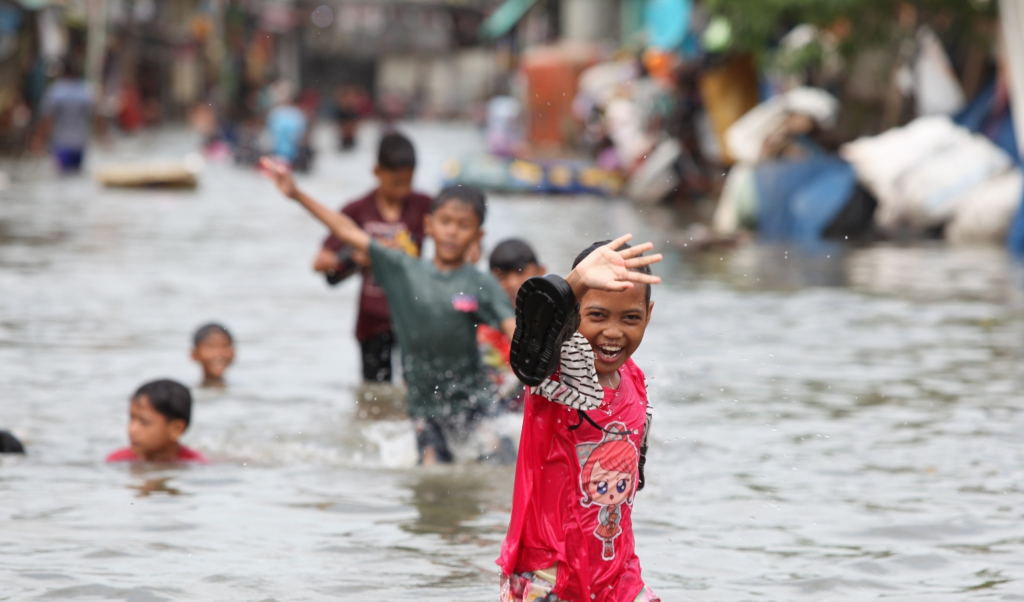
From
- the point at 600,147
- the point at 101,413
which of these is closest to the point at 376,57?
the point at 600,147

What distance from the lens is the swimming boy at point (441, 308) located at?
5426 millimetres

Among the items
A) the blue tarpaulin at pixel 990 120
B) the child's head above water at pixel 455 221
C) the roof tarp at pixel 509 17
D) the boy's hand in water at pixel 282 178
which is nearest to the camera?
the child's head above water at pixel 455 221

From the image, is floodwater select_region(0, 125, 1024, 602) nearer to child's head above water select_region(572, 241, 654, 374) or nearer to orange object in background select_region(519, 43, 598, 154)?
child's head above water select_region(572, 241, 654, 374)

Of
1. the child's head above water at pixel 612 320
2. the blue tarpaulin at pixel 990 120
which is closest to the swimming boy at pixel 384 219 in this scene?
the child's head above water at pixel 612 320

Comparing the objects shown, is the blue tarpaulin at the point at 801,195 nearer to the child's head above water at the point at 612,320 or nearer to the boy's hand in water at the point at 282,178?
the boy's hand in water at the point at 282,178

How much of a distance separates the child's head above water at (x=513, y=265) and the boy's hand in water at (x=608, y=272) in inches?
108

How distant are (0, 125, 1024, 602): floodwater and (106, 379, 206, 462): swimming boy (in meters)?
0.10

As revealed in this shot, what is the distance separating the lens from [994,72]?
18.1m

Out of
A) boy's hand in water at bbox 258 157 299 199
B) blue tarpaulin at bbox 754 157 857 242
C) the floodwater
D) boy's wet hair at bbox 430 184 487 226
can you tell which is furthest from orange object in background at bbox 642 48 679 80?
boy's wet hair at bbox 430 184 487 226

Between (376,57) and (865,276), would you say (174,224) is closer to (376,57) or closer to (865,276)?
(865,276)

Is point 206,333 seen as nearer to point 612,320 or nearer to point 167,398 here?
point 167,398

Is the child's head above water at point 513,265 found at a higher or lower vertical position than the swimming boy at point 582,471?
higher

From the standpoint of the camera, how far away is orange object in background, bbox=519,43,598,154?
104 feet

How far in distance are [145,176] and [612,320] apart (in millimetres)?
19353
